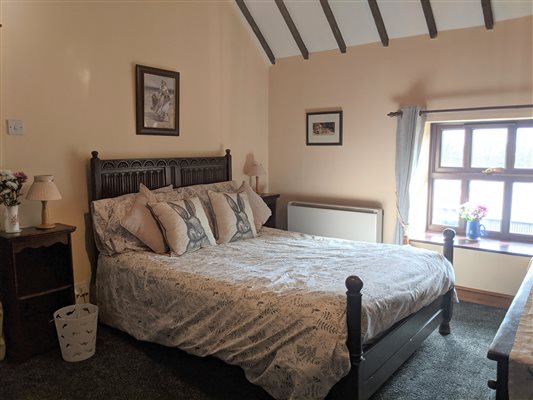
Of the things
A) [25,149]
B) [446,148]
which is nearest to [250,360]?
[25,149]

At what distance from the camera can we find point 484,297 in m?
3.85

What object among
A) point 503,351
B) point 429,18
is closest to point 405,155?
point 429,18

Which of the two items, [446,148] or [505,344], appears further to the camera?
[446,148]

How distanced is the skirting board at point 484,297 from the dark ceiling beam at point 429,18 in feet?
7.64

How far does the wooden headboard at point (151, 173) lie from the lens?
3.33 m

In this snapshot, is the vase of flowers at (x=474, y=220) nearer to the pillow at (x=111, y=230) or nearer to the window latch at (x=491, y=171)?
the window latch at (x=491, y=171)

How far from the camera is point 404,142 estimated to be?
4.07m

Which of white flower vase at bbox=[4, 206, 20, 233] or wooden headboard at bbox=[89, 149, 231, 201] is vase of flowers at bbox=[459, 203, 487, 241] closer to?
wooden headboard at bbox=[89, 149, 231, 201]

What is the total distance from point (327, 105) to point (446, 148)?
1299 mm

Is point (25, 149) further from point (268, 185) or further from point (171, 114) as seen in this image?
point (268, 185)

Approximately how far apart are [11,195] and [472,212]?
3.75 m

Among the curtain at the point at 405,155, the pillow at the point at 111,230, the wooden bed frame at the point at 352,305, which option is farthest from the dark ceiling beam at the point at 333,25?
the pillow at the point at 111,230

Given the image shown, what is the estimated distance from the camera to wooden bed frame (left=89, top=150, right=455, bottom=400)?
203 centimetres

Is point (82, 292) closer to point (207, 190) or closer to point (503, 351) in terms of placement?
point (207, 190)
